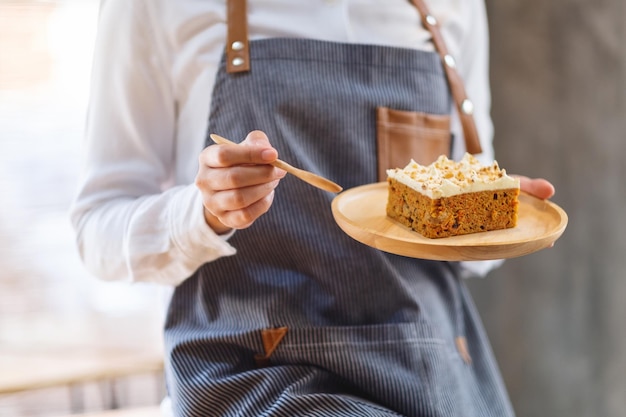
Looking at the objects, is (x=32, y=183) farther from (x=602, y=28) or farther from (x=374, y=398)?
(x=602, y=28)

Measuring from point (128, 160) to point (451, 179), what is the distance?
0.55m

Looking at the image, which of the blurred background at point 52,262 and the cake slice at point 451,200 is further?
the blurred background at point 52,262

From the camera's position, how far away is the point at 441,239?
3.06 ft

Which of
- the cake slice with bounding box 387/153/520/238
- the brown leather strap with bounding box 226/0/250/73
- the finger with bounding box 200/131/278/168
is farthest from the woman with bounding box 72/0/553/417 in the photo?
the finger with bounding box 200/131/278/168

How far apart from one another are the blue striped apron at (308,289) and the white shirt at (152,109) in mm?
53

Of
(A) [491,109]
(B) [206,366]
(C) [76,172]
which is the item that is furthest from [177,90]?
(A) [491,109]

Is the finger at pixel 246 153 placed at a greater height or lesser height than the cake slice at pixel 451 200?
greater

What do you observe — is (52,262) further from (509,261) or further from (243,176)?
(509,261)

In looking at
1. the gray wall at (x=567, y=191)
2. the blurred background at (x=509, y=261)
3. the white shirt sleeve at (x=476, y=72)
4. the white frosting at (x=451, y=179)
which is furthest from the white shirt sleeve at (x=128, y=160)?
the gray wall at (x=567, y=191)

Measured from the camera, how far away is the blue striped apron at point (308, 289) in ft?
3.49

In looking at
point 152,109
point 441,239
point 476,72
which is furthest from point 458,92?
point 152,109

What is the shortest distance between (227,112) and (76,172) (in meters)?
0.46

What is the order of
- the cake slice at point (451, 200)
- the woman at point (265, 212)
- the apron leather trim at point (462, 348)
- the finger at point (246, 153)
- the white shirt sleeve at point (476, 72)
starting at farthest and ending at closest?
the white shirt sleeve at point (476, 72) → the apron leather trim at point (462, 348) → the woman at point (265, 212) → the cake slice at point (451, 200) → the finger at point (246, 153)

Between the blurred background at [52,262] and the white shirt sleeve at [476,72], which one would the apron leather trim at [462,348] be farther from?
the blurred background at [52,262]
